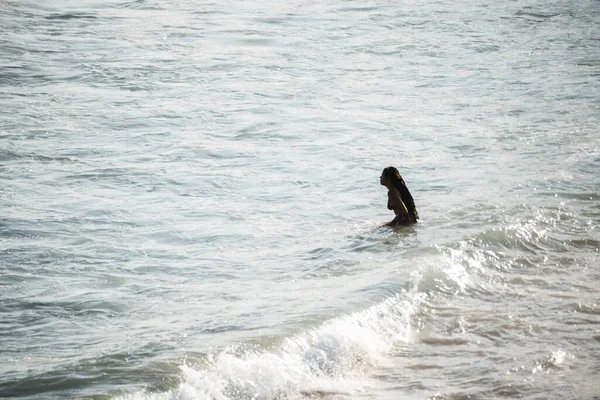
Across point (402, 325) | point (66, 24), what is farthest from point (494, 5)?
point (402, 325)

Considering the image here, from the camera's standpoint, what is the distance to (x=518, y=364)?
6.89 meters

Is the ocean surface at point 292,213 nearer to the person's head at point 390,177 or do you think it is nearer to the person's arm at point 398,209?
the person's arm at point 398,209

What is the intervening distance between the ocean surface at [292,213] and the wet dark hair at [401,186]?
262 millimetres

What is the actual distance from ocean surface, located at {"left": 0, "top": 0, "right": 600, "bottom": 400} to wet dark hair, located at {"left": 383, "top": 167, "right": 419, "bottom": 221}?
26cm

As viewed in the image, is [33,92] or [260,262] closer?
[260,262]

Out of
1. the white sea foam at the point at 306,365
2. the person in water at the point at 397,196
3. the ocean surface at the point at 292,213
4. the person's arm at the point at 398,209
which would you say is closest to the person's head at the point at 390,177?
the person in water at the point at 397,196

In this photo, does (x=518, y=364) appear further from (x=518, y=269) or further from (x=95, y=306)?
(x=95, y=306)

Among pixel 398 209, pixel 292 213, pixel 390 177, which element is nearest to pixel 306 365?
pixel 398 209

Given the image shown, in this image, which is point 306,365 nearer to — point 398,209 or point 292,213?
point 398,209

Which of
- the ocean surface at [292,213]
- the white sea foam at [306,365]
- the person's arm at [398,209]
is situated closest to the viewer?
the white sea foam at [306,365]

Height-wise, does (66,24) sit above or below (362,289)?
above

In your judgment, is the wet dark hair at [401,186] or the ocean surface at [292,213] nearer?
the ocean surface at [292,213]

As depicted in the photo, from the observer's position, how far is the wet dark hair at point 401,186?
10.7 meters

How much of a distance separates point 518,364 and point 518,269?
2429 millimetres
